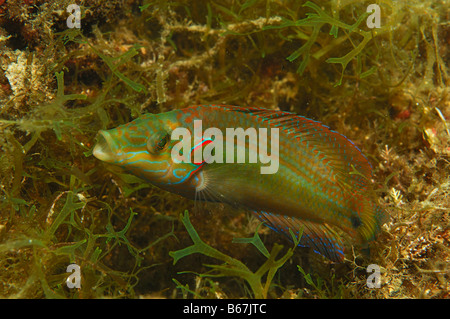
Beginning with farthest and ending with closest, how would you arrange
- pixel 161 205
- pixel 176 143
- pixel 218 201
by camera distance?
pixel 161 205
pixel 218 201
pixel 176 143

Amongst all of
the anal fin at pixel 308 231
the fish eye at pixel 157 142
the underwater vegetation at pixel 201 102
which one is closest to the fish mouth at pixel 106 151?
the fish eye at pixel 157 142

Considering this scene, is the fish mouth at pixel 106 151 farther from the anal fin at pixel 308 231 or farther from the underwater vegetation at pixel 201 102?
the anal fin at pixel 308 231

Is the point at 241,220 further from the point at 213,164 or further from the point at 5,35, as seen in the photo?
the point at 5,35

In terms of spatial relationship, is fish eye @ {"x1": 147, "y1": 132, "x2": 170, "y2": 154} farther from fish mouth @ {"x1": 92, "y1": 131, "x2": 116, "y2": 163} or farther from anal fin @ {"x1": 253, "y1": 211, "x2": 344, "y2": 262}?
anal fin @ {"x1": 253, "y1": 211, "x2": 344, "y2": 262}

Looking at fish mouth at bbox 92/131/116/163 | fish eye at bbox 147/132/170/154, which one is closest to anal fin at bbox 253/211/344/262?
fish eye at bbox 147/132/170/154

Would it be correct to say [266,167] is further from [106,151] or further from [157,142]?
[106,151]

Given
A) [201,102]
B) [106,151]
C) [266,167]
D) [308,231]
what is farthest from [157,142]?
[308,231]

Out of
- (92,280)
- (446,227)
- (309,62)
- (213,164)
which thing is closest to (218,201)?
(213,164)
